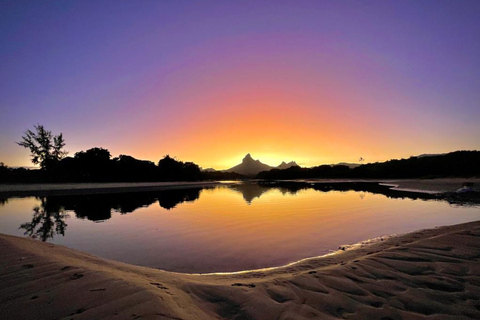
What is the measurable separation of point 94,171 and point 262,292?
3225 inches

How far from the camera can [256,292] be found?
4414 millimetres

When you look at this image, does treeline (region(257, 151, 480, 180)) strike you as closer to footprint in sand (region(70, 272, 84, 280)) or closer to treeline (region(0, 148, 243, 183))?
treeline (region(0, 148, 243, 183))

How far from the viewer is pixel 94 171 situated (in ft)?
241

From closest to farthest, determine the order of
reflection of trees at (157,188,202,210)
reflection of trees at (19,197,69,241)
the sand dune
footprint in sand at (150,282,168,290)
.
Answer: the sand dune, footprint in sand at (150,282,168,290), reflection of trees at (19,197,69,241), reflection of trees at (157,188,202,210)

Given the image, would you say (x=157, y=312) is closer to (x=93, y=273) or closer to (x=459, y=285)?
(x=93, y=273)

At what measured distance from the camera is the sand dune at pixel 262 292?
3.60 meters

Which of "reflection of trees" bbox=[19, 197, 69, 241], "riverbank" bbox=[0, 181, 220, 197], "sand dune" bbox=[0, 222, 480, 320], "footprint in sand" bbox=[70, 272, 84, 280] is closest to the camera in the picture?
"sand dune" bbox=[0, 222, 480, 320]

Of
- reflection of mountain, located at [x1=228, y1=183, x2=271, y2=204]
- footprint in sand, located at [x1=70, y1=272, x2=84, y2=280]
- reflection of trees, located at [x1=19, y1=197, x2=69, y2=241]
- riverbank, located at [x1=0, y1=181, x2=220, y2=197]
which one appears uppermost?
footprint in sand, located at [x1=70, y1=272, x2=84, y2=280]

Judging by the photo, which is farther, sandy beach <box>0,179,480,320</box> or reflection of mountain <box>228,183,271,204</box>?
reflection of mountain <box>228,183,271,204</box>

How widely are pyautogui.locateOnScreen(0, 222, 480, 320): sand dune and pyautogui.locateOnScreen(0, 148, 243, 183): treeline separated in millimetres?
72041

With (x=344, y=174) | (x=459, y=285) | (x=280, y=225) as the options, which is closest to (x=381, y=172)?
(x=344, y=174)

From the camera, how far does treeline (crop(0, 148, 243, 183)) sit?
61.4m

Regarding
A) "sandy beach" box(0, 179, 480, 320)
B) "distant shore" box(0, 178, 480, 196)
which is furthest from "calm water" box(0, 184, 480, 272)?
"distant shore" box(0, 178, 480, 196)

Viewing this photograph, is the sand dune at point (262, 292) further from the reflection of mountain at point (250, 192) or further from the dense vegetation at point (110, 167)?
the dense vegetation at point (110, 167)
